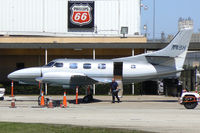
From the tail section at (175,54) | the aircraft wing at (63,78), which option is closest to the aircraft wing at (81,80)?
the aircraft wing at (63,78)

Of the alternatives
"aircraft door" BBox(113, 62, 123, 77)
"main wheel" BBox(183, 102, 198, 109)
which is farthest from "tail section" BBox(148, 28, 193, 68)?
"main wheel" BBox(183, 102, 198, 109)

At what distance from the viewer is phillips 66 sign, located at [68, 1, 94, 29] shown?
157ft

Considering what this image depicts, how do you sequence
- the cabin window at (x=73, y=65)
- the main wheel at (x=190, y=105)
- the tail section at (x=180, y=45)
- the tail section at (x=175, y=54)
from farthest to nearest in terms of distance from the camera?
the tail section at (x=180, y=45) → the tail section at (x=175, y=54) → the cabin window at (x=73, y=65) → the main wheel at (x=190, y=105)

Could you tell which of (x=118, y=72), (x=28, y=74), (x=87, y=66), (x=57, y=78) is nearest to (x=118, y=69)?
(x=118, y=72)

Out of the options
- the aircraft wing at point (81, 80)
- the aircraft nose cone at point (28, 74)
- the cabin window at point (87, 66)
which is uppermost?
the cabin window at point (87, 66)

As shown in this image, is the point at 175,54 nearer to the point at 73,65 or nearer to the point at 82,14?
the point at 73,65

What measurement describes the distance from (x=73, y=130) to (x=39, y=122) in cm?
269

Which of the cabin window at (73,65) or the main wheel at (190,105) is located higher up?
the cabin window at (73,65)

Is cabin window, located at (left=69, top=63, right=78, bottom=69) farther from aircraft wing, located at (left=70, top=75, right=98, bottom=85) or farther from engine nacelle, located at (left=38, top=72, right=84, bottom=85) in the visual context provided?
aircraft wing, located at (left=70, top=75, right=98, bottom=85)

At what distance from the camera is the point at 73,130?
15195mm

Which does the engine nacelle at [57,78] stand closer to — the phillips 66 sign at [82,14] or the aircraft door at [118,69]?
the aircraft door at [118,69]

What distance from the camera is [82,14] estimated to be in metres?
48.2

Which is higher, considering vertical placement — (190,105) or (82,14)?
(82,14)

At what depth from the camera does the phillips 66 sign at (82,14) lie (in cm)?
4781
